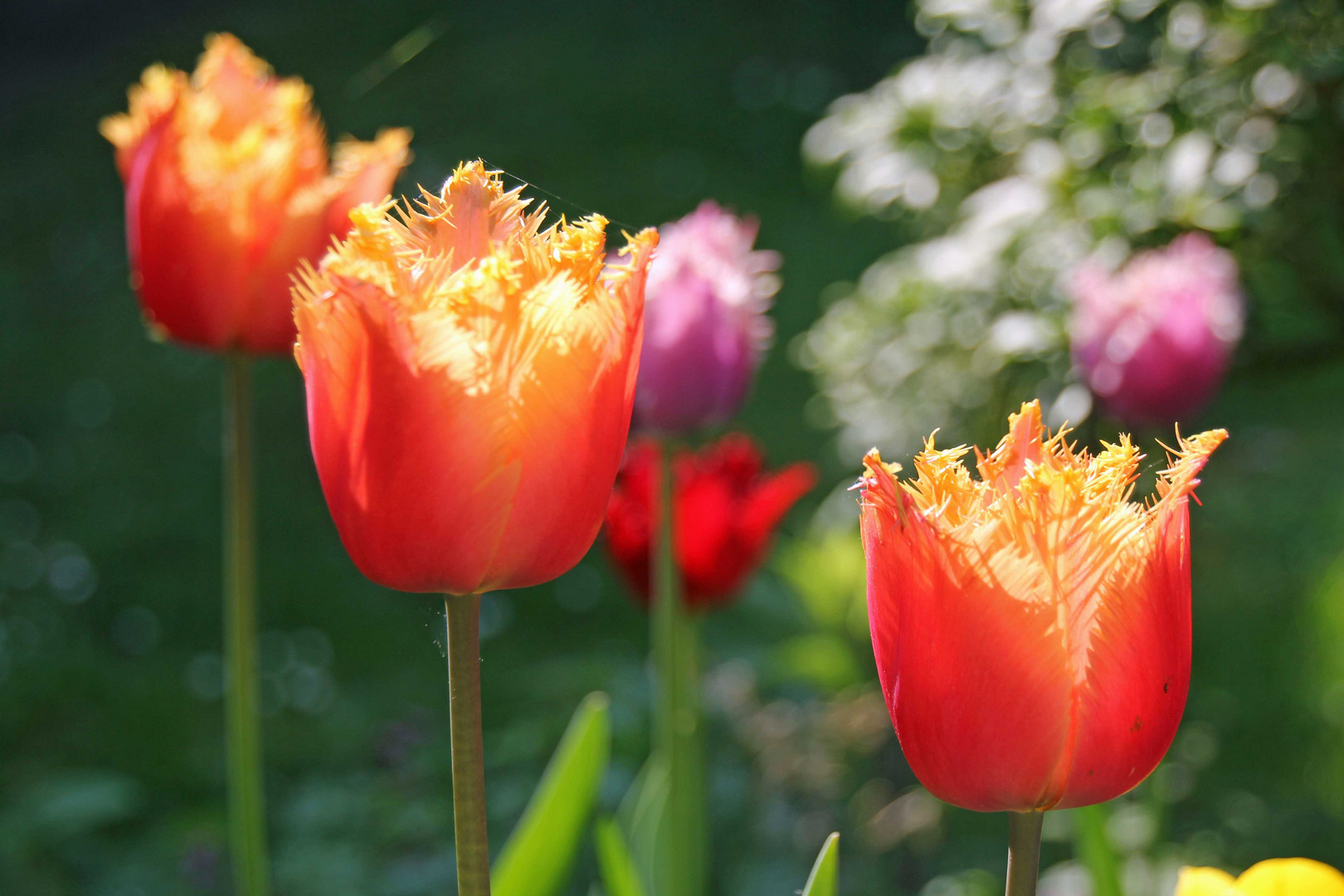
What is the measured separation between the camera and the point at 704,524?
4.71ft

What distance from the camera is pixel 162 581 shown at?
3.17 meters

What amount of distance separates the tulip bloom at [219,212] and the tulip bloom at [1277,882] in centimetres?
64

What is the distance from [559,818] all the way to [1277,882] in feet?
1.51

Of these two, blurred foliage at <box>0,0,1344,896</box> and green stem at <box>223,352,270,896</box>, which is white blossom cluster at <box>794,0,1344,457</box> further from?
green stem at <box>223,352,270,896</box>

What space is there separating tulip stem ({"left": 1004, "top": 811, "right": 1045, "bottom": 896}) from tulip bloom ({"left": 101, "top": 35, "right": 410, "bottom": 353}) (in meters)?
0.60

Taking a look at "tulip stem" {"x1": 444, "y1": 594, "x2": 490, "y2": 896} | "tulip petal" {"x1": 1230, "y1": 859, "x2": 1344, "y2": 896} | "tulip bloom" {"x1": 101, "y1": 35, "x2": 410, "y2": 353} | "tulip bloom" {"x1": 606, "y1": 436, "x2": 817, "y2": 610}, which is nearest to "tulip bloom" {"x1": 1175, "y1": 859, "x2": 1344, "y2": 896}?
"tulip petal" {"x1": 1230, "y1": 859, "x2": 1344, "y2": 896}

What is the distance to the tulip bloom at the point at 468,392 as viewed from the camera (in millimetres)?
416

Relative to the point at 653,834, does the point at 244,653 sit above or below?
above

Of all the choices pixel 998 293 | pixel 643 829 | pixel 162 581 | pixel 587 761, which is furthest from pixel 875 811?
pixel 162 581

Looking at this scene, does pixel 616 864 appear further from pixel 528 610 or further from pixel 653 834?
pixel 528 610

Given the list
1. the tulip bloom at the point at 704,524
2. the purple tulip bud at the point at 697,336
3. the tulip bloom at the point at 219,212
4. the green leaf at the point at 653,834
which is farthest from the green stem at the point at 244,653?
the tulip bloom at the point at 704,524

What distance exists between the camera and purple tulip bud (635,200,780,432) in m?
1.19

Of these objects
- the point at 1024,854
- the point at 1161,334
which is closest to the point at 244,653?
the point at 1024,854

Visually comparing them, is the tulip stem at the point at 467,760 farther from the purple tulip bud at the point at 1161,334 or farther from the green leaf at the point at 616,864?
the purple tulip bud at the point at 1161,334
